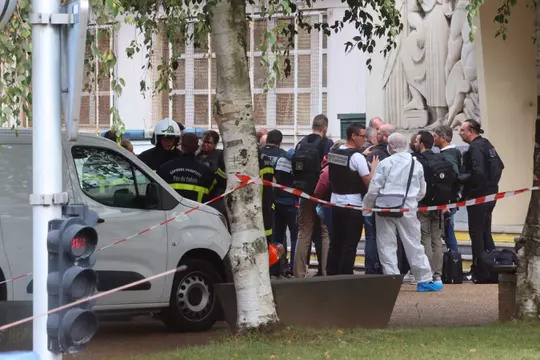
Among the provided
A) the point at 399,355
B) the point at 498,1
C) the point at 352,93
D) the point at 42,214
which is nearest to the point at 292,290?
the point at 399,355

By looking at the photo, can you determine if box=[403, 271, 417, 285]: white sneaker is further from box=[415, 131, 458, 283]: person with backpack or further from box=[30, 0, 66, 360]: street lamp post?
box=[30, 0, 66, 360]: street lamp post

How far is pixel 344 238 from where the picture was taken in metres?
12.8

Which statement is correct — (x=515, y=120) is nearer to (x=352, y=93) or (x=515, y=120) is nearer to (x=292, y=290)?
(x=352, y=93)

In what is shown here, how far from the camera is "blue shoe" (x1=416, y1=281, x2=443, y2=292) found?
13.1 m

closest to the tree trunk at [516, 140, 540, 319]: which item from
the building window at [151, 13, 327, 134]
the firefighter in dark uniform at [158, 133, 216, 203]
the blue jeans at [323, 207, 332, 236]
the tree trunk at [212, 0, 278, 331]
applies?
the tree trunk at [212, 0, 278, 331]

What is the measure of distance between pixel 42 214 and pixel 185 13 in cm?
657

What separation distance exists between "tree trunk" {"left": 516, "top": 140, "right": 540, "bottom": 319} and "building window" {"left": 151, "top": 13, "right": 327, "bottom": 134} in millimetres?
12493

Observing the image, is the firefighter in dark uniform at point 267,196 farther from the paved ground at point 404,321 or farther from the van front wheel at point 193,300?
the van front wheel at point 193,300

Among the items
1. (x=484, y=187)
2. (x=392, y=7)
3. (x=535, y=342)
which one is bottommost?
(x=535, y=342)

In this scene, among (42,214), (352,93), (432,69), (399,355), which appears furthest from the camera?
(352,93)

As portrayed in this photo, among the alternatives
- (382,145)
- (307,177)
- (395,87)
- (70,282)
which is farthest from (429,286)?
(70,282)

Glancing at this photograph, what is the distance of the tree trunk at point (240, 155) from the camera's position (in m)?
8.98

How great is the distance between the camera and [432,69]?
1906 centimetres

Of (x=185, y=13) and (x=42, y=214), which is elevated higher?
(x=185, y=13)
